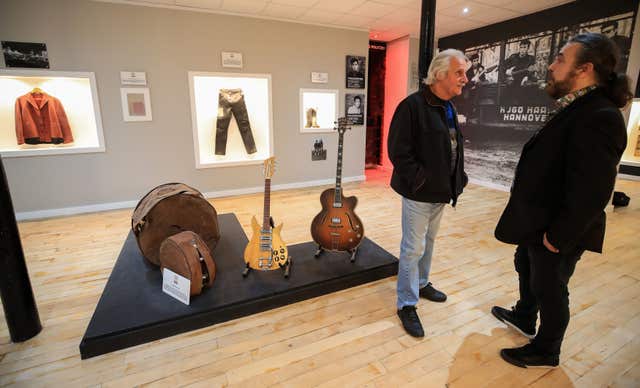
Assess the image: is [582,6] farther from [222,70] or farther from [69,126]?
[69,126]

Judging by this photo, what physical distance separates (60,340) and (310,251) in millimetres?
1735

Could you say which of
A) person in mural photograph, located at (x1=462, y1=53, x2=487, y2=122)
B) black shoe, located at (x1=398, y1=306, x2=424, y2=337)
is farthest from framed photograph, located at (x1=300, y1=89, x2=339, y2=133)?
black shoe, located at (x1=398, y1=306, x2=424, y2=337)

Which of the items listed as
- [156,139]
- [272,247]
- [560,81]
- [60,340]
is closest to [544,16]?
[560,81]

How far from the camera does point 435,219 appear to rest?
197cm

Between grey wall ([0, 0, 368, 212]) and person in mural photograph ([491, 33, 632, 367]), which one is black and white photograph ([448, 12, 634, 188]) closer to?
grey wall ([0, 0, 368, 212])

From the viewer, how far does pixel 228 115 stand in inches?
196

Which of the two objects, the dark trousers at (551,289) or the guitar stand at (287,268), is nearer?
the dark trousers at (551,289)

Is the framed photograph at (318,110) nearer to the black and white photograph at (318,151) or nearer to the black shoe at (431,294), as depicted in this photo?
the black and white photograph at (318,151)

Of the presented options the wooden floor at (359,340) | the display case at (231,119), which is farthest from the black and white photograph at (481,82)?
the display case at (231,119)

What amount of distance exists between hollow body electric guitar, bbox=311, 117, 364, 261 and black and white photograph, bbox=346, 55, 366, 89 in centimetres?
340

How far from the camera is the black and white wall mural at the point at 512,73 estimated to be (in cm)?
407

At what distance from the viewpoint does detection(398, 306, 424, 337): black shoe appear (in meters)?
1.89

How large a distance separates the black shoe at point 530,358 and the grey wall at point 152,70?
4.23 metres

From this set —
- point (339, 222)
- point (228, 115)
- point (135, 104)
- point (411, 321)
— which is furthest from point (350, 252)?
point (135, 104)
